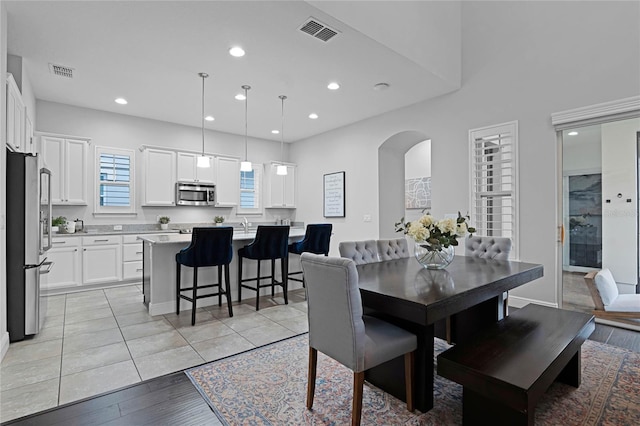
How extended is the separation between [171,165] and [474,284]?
18.3 feet

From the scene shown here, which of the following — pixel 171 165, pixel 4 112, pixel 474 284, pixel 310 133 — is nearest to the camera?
pixel 474 284

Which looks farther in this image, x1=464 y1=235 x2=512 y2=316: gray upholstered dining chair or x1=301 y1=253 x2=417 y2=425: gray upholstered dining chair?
x1=464 y1=235 x2=512 y2=316: gray upholstered dining chair

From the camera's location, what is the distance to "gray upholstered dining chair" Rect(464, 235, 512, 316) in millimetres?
Result: 3246

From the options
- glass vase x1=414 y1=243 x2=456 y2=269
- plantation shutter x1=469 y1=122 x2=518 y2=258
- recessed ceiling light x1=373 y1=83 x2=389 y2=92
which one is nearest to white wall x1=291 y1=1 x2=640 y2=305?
plantation shutter x1=469 y1=122 x2=518 y2=258

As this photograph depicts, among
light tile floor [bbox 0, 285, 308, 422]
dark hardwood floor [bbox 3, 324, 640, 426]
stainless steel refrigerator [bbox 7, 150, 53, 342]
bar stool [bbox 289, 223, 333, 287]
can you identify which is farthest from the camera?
bar stool [bbox 289, 223, 333, 287]

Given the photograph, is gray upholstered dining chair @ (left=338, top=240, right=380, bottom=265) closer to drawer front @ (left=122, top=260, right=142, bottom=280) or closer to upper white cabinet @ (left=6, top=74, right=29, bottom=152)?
upper white cabinet @ (left=6, top=74, right=29, bottom=152)

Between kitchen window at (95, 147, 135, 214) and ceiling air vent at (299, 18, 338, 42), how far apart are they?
417 centimetres

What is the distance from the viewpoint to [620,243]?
3959 mm

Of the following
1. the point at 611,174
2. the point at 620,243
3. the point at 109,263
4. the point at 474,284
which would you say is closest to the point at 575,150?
the point at 611,174

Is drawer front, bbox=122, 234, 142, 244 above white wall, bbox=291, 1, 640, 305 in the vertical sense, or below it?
below

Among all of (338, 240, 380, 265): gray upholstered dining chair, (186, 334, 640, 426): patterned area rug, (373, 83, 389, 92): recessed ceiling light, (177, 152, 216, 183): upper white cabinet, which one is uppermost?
(373, 83, 389, 92): recessed ceiling light

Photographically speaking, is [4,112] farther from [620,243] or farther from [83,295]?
[620,243]

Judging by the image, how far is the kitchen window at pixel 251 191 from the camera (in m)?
7.14

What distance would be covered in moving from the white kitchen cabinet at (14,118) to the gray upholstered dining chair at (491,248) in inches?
178
